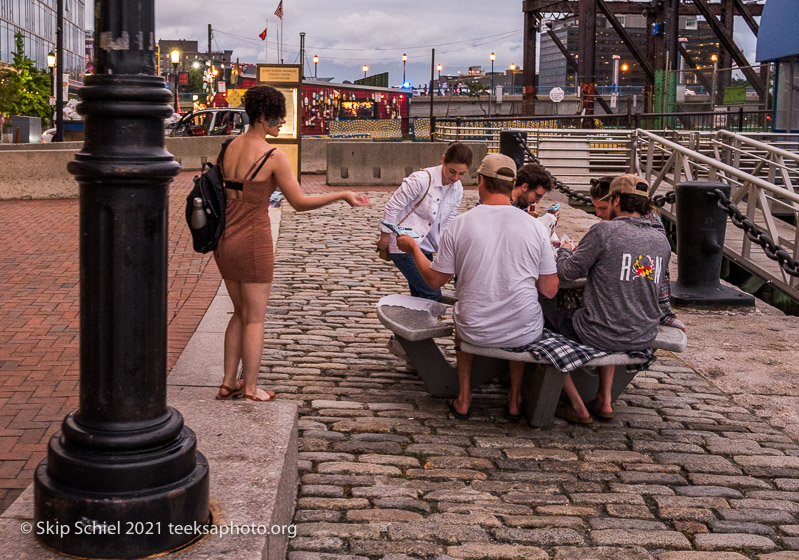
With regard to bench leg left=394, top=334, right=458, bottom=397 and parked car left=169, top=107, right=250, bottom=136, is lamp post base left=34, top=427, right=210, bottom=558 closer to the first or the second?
bench leg left=394, top=334, right=458, bottom=397

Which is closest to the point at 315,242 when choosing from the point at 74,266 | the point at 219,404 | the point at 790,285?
the point at 74,266

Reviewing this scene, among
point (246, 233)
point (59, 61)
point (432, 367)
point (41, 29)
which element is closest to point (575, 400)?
point (432, 367)

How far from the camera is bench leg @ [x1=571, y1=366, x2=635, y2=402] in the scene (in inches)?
228

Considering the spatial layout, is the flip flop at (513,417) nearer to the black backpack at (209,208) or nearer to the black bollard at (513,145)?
the black backpack at (209,208)

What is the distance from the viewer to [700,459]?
5.11 m

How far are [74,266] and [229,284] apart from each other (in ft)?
18.0

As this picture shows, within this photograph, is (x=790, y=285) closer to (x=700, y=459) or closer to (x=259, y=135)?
(x=700, y=459)

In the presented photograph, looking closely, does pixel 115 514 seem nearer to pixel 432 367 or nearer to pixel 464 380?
pixel 464 380

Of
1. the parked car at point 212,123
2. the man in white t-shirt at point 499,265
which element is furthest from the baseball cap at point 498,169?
the parked car at point 212,123

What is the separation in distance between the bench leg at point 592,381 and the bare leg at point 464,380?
631 mm

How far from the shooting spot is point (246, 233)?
5086 mm

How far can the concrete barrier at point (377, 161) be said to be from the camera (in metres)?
21.1

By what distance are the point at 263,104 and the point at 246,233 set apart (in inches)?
26.8

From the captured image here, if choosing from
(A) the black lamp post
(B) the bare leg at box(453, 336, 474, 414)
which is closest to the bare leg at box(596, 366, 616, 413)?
(B) the bare leg at box(453, 336, 474, 414)
